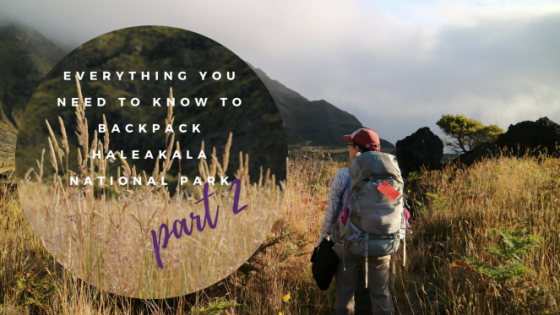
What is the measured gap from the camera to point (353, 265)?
240 centimetres

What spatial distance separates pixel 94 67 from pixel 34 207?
109cm

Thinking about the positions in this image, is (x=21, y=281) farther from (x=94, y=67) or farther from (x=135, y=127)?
(x=94, y=67)

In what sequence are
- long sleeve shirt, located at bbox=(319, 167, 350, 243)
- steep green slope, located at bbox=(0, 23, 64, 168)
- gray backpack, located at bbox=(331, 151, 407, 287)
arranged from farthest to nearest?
steep green slope, located at bbox=(0, 23, 64, 168), long sleeve shirt, located at bbox=(319, 167, 350, 243), gray backpack, located at bbox=(331, 151, 407, 287)

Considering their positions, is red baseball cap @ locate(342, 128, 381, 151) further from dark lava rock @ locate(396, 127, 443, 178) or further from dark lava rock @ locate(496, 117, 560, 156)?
dark lava rock @ locate(496, 117, 560, 156)

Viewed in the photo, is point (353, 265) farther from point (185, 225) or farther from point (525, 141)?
point (525, 141)

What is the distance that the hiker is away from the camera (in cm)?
235

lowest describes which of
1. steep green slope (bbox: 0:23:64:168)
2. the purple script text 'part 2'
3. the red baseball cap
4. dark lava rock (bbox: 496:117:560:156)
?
the purple script text 'part 2'

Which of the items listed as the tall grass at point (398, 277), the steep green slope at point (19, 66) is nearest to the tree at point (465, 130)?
the tall grass at point (398, 277)

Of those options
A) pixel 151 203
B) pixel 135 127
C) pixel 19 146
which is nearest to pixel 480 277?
pixel 151 203
